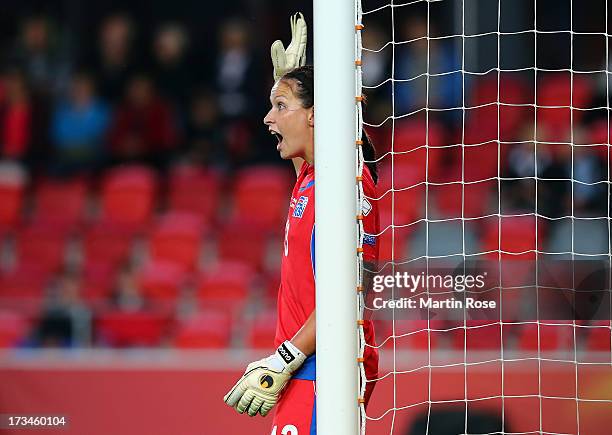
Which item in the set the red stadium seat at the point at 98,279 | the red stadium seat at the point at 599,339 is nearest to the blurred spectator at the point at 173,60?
the red stadium seat at the point at 98,279

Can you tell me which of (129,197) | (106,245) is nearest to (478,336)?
(106,245)

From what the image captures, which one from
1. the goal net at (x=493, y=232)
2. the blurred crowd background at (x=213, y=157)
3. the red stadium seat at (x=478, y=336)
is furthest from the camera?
the blurred crowd background at (x=213, y=157)

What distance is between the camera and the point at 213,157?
611 centimetres

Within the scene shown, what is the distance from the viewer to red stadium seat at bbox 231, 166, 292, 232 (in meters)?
5.75

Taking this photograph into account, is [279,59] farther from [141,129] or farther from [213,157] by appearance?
[141,129]

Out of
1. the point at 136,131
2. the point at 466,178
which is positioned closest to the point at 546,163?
the point at 466,178

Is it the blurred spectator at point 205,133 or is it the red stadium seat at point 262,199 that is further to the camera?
the blurred spectator at point 205,133

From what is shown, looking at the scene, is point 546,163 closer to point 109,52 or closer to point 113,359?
point 113,359

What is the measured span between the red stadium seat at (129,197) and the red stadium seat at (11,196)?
1.66 feet

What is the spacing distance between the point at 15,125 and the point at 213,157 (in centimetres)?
125

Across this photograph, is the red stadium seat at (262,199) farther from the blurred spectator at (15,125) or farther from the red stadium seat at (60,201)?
the blurred spectator at (15,125)

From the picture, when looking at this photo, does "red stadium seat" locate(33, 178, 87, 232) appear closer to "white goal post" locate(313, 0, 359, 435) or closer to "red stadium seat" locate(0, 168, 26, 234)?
"red stadium seat" locate(0, 168, 26, 234)

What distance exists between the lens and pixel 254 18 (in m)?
6.29

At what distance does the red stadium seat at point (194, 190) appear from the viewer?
234 inches
